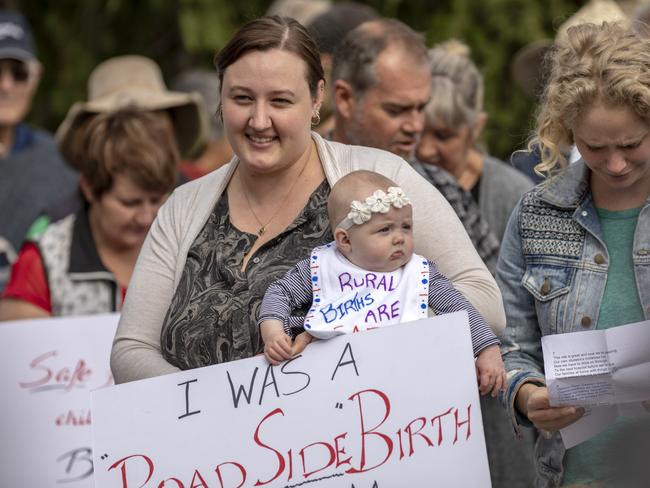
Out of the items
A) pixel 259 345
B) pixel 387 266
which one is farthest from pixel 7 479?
pixel 387 266

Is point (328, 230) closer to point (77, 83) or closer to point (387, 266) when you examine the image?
point (387, 266)

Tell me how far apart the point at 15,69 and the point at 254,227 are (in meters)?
3.88

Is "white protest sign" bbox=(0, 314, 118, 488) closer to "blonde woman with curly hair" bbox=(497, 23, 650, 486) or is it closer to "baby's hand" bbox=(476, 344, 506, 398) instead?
"blonde woman with curly hair" bbox=(497, 23, 650, 486)

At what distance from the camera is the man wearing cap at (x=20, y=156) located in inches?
261

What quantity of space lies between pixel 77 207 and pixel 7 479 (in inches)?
45.2

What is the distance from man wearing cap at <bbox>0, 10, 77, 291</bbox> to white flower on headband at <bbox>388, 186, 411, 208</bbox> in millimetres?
3490

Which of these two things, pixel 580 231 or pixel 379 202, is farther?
pixel 580 231

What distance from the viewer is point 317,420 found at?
335 centimetres

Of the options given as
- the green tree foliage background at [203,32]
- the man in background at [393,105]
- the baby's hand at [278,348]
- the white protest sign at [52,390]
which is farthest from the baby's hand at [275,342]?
the green tree foliage background at [203,32]

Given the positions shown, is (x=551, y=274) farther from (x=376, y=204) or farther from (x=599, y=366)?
(x=376, y=204)

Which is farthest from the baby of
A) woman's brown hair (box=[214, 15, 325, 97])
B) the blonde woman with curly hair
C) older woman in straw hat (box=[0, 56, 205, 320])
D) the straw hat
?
the straw hat

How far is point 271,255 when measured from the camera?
3521 millimetres

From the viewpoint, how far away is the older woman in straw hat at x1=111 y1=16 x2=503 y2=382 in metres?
3.48

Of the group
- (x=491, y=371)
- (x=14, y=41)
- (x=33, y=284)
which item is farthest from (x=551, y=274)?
(x=14, y=41)
